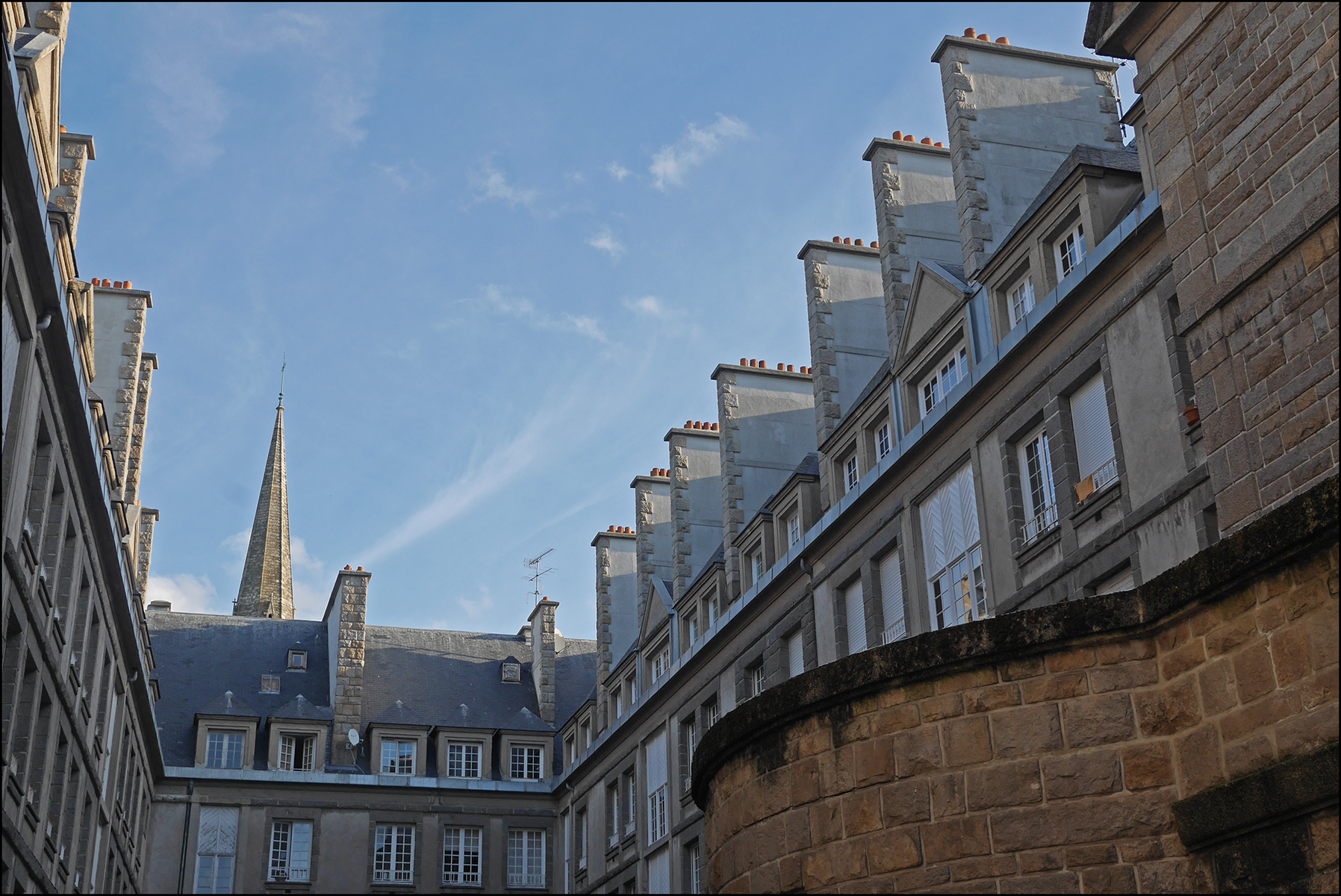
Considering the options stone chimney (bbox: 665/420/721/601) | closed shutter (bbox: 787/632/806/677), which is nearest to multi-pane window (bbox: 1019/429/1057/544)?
closed shutter (bbox: 787/632/806/677)

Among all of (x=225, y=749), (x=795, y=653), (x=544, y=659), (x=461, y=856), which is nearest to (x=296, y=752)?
(x=225, y=749)

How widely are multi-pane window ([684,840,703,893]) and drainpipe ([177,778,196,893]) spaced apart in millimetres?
15198

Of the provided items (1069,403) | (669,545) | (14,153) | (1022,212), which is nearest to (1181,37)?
(1069,403)

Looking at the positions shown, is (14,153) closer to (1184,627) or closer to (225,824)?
(1184,627)

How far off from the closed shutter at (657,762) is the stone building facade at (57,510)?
1173cm

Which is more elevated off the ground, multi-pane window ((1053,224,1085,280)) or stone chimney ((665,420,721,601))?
stone chimney ((665,420,721,601))

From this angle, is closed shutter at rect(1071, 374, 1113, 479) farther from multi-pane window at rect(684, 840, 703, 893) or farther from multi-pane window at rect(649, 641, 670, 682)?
multi-pane window at rect(649, 641, 670, 682)

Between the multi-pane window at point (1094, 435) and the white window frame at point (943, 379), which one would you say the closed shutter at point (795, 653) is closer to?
the white window frame at point (943, 379)

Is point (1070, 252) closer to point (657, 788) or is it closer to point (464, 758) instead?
point (657, 788)

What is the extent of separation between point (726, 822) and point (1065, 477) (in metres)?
9.88

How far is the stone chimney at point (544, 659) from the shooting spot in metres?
45.5

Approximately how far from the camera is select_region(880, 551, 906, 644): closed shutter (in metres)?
22.8

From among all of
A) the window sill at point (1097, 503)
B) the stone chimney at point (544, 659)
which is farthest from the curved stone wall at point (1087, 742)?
the stone chimney at point (544, 659)

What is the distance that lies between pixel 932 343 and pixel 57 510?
45.0ft
